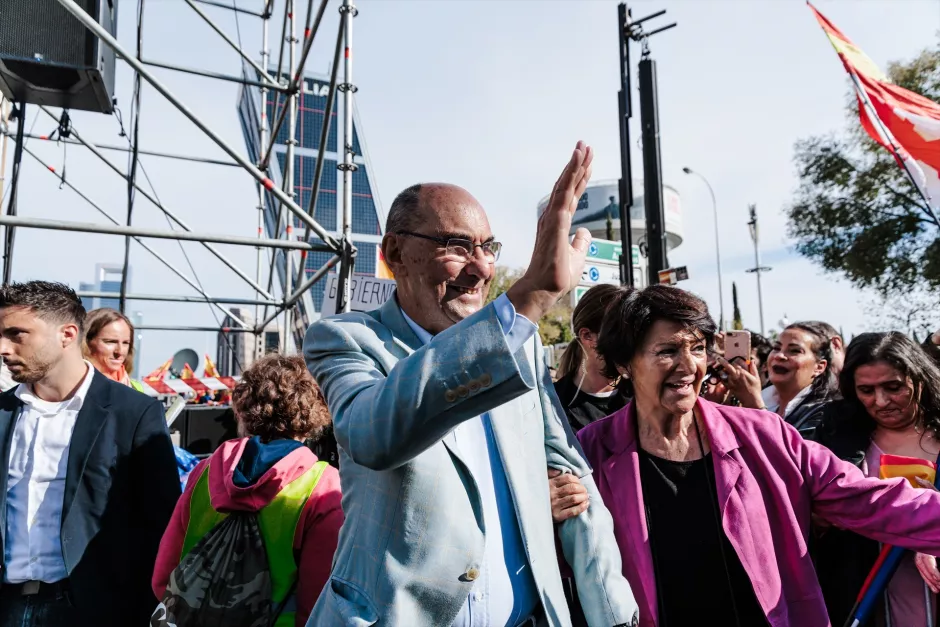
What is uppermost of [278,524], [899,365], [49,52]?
[49,52]

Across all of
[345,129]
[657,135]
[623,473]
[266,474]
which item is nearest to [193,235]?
[345,129]

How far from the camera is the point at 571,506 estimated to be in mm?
1593

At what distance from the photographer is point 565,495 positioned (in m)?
1.60

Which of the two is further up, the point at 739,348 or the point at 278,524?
the point at 739,348

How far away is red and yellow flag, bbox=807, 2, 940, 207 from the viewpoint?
15.5ft

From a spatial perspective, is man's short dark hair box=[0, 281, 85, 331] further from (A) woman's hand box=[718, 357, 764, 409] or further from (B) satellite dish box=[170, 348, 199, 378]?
(B) satellite dish box=[170, 348, 199, 378]

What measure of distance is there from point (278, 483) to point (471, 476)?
1082mm

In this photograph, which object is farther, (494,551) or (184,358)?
(184,358)

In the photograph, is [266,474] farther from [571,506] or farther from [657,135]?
[657,135]

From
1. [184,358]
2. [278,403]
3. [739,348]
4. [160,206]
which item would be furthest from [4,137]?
[739,348]

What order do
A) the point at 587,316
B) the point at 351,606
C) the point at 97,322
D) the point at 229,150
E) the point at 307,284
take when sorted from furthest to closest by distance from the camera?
1. the point at 307,284
2. the point at 229,150
3. the point at 97,322
4. the point at 587,316
5. the point at 351,606

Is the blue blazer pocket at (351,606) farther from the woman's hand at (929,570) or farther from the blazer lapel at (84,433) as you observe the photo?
the woman's hand at (929,570)

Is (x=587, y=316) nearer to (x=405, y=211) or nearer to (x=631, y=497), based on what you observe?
(x=631, y=497)

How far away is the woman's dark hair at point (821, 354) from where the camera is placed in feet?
12.0
